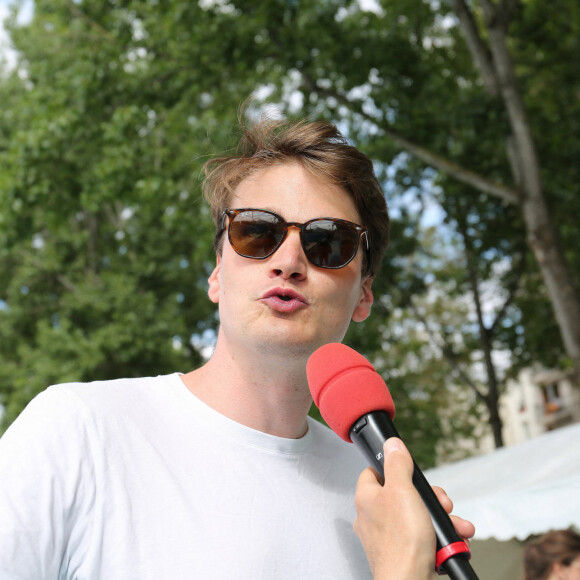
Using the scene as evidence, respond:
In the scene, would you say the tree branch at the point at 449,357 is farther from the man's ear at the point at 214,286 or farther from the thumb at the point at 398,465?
the thumb at the point at 398,465

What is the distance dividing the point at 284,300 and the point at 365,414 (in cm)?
55

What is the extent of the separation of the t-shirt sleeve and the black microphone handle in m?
0.68

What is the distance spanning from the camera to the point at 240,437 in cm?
203

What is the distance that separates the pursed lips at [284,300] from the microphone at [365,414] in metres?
0.19

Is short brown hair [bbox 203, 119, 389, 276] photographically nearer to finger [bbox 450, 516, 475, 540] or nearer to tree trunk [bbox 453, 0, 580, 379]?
finger [bbox 450, 516, 475, 540]

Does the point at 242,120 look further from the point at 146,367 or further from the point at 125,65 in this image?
the point at 146,367

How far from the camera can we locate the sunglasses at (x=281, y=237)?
7.11 feet

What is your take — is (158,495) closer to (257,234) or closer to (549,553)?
(257,234)

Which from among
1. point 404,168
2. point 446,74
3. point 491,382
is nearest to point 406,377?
point 491,382

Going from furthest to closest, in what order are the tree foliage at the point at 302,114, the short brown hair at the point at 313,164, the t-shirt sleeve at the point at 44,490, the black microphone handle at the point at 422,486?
the tree foliage at the point at 302,114, the short brown hair at the point at 313,164, the t-shirt sleeve at the point at 44,490, the black microphone handle at the point at 422,486

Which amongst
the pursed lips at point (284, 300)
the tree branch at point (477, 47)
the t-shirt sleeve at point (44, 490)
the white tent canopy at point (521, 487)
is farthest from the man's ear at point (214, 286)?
the tree branch at point (477, 47)

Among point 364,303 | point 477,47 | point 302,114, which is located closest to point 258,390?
point 364,303

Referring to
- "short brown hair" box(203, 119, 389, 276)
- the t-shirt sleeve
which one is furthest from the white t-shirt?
"short brown hair" box(203, 119, 389, 276)

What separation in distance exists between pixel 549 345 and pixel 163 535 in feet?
43.4
